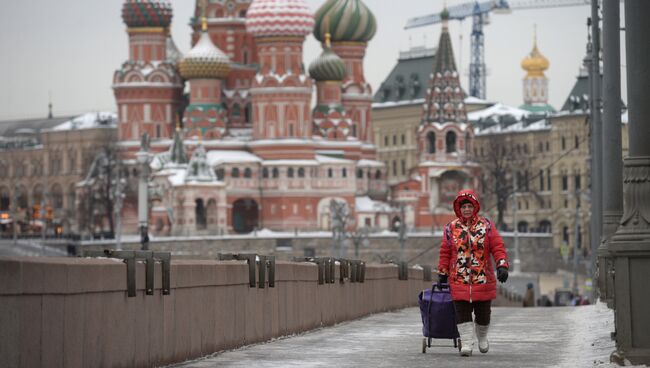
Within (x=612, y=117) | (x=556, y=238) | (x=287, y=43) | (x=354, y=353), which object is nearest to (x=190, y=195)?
(x=287, y=43)

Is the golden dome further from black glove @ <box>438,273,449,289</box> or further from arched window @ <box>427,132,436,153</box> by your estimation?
black glove @ <box>438,273,449,289</box>

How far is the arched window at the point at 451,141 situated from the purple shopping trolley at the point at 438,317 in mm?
121482

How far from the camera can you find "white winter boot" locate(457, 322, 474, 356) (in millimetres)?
18625

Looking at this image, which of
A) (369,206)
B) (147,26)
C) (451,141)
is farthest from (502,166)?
(147,26)

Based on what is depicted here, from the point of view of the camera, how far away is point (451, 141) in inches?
5546

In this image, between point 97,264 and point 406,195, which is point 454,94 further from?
point 97,264

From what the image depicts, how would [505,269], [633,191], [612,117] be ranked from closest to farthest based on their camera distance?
[633,191]
[505,269]
[612,117]

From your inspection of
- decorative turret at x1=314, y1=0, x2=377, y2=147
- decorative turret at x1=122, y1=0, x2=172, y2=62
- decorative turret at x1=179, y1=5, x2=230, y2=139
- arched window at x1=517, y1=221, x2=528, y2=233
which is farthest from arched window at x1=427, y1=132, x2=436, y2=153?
decorative turret at x1=122, y1=0, x2=172, y2=62

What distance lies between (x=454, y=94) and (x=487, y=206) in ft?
43.7

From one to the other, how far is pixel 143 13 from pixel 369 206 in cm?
1989

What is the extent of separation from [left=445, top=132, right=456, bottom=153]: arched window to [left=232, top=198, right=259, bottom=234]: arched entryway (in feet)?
55.2

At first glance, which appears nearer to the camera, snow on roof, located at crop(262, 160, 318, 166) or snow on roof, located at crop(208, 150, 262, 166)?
snow on roof, located at crop(208, 150, 262, 166)

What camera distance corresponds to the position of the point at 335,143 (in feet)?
443

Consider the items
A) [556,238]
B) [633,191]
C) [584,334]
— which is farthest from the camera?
[556,238]
